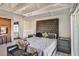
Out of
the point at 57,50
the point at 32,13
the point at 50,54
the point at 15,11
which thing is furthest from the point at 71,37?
the point at 15,11

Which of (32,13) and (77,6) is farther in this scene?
(32,13)

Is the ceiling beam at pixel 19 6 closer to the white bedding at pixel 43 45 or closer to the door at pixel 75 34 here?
the white bedding at pixel 43 45

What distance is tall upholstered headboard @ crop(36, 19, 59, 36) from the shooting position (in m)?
1.75

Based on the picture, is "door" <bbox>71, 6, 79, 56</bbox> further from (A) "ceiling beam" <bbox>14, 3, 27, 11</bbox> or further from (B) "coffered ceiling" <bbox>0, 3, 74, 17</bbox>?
(A) "ceiling beam" <bbox>14, 3, 27, 11</bbox>

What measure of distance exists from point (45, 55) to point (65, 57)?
344 millimetres

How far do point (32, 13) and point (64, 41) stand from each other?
75 cm

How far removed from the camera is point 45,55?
170 centimetres

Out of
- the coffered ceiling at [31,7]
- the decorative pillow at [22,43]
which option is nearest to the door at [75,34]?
the coffered ceiling at [31,7]

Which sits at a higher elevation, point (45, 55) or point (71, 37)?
point (71, 37)

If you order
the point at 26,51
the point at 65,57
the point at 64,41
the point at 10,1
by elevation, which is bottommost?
the point at 65,57

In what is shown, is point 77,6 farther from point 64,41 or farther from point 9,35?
point 9,35

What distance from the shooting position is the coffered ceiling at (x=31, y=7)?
1.67 m

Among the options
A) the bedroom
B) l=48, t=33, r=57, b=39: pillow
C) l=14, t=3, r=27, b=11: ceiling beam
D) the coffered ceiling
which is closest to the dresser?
the bedroom

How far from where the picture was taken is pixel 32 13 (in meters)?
1.79
